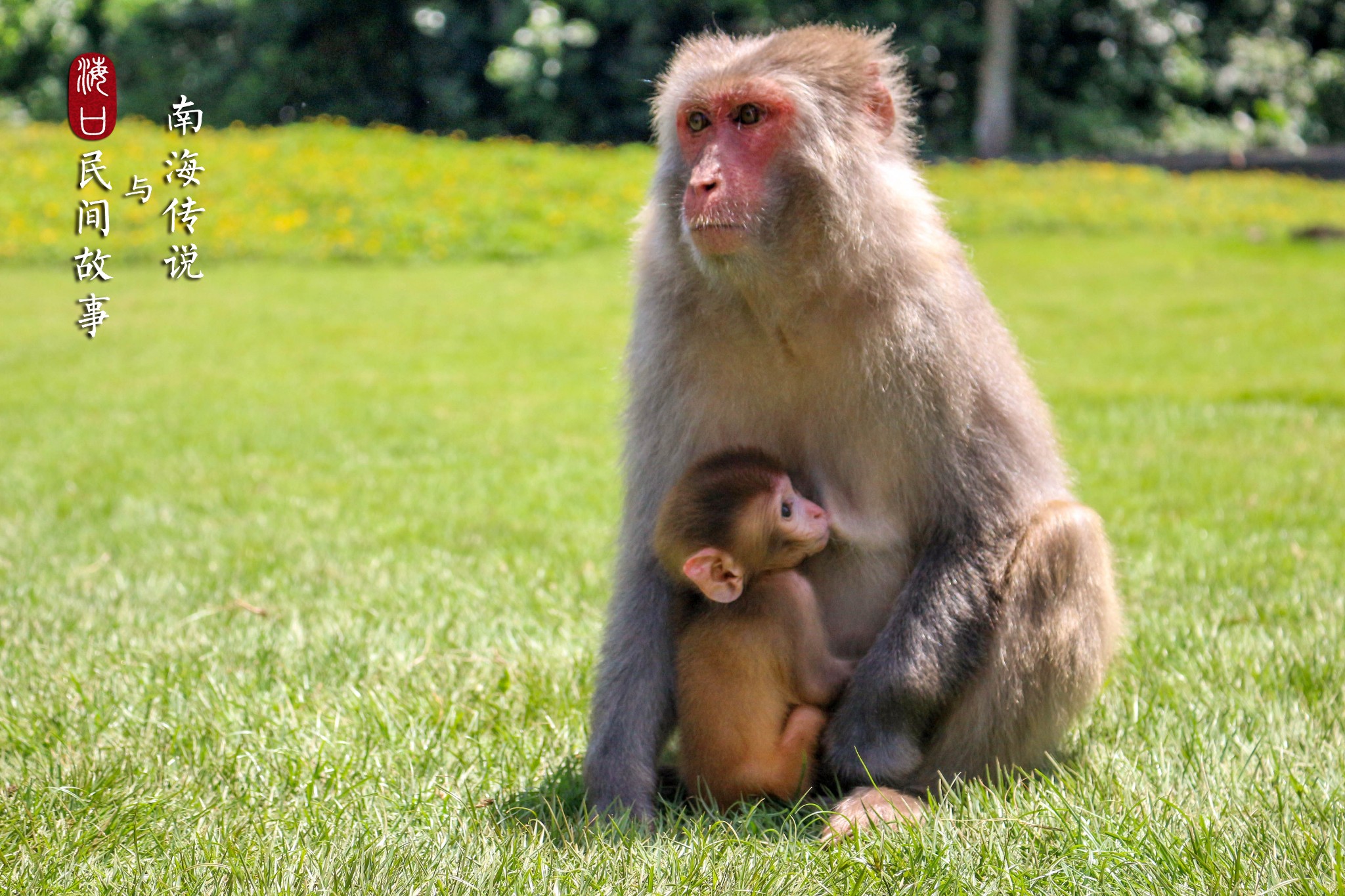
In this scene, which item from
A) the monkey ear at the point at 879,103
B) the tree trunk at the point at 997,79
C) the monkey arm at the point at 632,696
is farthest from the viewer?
the tree trunk at the point at 997,79

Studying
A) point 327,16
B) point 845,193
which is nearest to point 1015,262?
point 845,193

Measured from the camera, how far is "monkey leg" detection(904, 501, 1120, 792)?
9.79 ft

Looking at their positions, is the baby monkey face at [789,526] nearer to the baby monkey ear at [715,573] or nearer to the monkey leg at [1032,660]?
the baby monkey ear at [715,573]

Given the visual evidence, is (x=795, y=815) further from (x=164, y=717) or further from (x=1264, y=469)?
(x=1264, y=469)

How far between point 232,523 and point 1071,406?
525cm

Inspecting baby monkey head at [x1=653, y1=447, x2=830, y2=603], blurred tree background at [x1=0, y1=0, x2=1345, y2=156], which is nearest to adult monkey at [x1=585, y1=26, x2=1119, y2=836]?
baby monkey head at [x1=653, y1=447, x2=830, y2=603]

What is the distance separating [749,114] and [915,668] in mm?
1311

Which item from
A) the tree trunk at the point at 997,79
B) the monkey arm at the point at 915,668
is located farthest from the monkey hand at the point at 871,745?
the tree trunk at the point at 997,79

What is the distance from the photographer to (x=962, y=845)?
268cm

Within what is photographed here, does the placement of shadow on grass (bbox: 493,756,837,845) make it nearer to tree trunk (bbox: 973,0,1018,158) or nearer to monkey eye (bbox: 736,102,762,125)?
monkey eye (bbox: 736,102,762,125)

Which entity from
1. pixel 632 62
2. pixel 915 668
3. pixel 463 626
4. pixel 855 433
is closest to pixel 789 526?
pixel 855 433

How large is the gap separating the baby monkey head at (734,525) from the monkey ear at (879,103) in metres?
0.89

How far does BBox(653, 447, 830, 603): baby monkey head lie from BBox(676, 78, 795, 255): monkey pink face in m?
0.50

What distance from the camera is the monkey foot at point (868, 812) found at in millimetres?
2762
